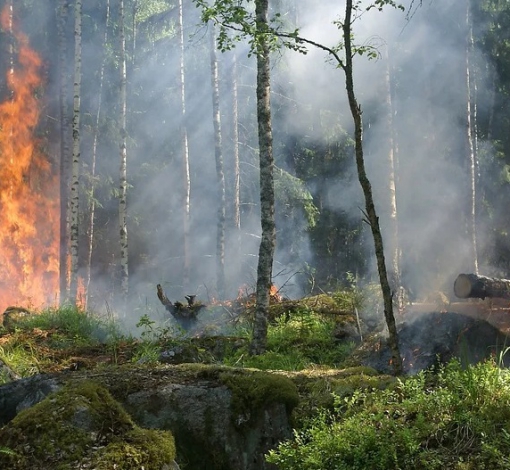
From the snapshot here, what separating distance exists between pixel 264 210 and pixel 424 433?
6.19 metres

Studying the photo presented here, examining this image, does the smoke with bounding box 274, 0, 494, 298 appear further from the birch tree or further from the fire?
the birch tree

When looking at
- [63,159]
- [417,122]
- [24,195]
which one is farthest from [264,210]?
[417,122]

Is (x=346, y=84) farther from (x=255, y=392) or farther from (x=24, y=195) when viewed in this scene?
(x=24, y=195)

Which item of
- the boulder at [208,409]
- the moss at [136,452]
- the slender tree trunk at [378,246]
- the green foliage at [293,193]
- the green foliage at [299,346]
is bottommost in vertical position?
the green foliage at [299,346]

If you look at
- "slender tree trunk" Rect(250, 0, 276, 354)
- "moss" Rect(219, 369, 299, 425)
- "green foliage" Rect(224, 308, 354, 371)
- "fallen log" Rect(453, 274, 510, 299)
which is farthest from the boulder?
"fallen log" Rect(453, 274, 510, 299)

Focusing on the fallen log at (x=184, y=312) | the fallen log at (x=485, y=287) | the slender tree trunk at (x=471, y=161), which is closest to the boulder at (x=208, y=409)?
the fallen log at (x=485, y=287)

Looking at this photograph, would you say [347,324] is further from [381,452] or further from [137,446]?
[137,446]

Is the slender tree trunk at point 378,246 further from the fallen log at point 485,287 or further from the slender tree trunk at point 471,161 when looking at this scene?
the slender tree trunk at point 471,161

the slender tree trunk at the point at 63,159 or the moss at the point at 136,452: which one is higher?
the slender tree trunk at the point at 63,159

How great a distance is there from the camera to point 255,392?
492 centimetres

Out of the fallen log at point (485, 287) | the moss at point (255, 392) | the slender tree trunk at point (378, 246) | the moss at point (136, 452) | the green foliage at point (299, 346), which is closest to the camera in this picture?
the moss at point (136, 452)

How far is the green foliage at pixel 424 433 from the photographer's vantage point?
382 centimetres

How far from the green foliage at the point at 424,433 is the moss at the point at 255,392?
1.71 ft

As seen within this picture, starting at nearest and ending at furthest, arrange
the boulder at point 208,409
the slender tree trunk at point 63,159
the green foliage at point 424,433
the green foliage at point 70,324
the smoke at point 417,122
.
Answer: the green foliage at point 424,433 < the boulder at point 208,409 < the green foliage at point 70,324 < the slender tree trunk at point 63,159 < the smoke at point 417,122
